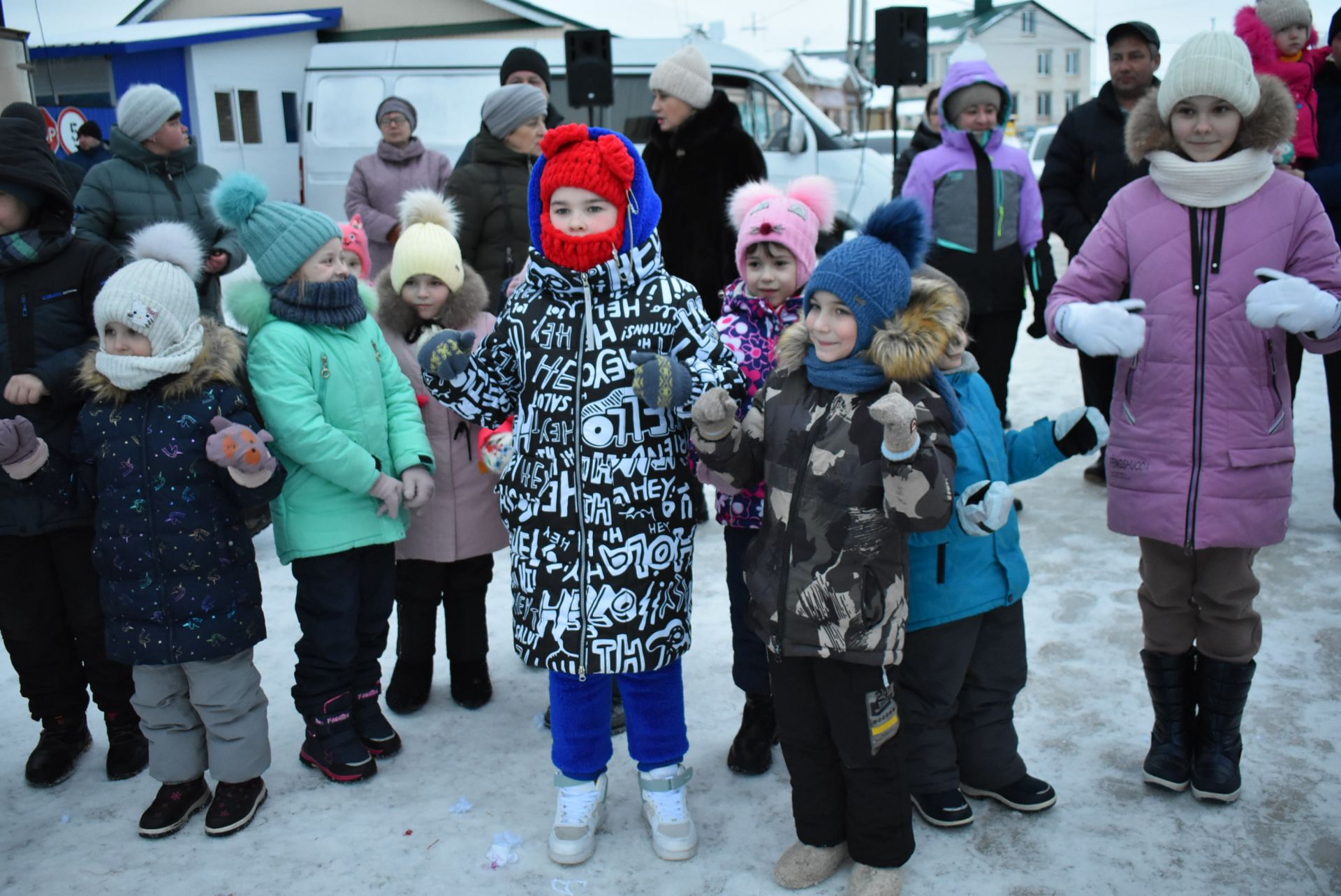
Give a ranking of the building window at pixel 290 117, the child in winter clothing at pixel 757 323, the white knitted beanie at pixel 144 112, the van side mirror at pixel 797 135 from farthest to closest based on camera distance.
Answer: the building window at pixel 290 117
the van side mirror at pixel 797 135
the white knitted beanie at pixel 144 112
the child in winter clothing at pixel 757 323

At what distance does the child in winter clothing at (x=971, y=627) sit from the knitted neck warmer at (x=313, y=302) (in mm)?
1503

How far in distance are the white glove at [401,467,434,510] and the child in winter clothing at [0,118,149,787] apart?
0.82m

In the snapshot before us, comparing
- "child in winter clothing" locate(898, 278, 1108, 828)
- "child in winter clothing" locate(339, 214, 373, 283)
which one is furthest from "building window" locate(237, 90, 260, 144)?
"child in winter clothing" locate(898, 278, 1108, 828)

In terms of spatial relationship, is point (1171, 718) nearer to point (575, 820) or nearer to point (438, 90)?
point (575, 820)

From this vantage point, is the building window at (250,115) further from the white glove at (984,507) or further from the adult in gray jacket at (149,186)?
the white glove at (984,507)

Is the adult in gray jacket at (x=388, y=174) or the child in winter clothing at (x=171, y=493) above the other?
the adult in gray jacket at (x=388, y=174)

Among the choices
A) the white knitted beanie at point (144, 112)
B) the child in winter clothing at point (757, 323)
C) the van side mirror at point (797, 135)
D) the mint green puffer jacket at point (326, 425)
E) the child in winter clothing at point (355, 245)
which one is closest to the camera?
the mint green puffer jacket at point (326, 425)

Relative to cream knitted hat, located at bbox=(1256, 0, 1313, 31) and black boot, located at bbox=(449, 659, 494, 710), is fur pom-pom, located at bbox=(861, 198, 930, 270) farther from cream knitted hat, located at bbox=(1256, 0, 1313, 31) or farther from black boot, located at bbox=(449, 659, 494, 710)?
cream knitted hat, located at bbox=(1256, 0, 1313, 31)

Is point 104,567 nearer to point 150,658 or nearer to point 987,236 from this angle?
point 150,658

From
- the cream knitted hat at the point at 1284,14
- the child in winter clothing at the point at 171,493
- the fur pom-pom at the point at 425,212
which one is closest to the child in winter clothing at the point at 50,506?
the child in winter clothing at the point at 171,493

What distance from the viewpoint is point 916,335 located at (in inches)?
87.4

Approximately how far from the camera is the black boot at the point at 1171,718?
108 inches

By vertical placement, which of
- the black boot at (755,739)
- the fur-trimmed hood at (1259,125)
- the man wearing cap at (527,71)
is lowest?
the black boot at (755,739)

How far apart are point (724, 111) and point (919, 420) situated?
307cm
